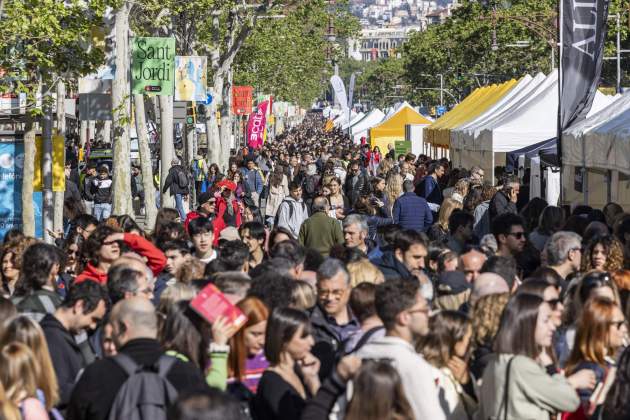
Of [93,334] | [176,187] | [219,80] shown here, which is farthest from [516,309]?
[219,80]

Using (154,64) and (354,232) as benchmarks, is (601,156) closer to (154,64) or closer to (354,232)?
(354,232)

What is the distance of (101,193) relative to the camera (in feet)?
82.3

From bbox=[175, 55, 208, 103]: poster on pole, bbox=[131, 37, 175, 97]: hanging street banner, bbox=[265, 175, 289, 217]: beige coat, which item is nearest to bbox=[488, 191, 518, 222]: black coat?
bbox=[265, 175, 289, 217]: beige coat

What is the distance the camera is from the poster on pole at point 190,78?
27.1 metres

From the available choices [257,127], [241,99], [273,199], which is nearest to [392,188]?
[273,199]

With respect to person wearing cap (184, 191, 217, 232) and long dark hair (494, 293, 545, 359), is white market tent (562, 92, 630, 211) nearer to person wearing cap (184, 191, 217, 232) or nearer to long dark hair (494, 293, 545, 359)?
person wearing cap (184, 191, 217, 232)

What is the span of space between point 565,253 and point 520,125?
1530 cm

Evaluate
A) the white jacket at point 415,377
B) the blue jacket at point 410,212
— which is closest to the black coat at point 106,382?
the white jacket at point 415,377

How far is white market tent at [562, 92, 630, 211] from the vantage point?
51.5ft

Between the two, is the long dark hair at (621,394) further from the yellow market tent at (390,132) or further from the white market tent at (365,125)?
the white market tent at (365,125)

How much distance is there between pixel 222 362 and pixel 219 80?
32635mm

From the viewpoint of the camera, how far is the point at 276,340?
6.61 m

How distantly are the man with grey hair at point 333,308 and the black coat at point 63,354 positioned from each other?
1.28 metres

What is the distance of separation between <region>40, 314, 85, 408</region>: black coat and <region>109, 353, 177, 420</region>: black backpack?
1.08 metres
